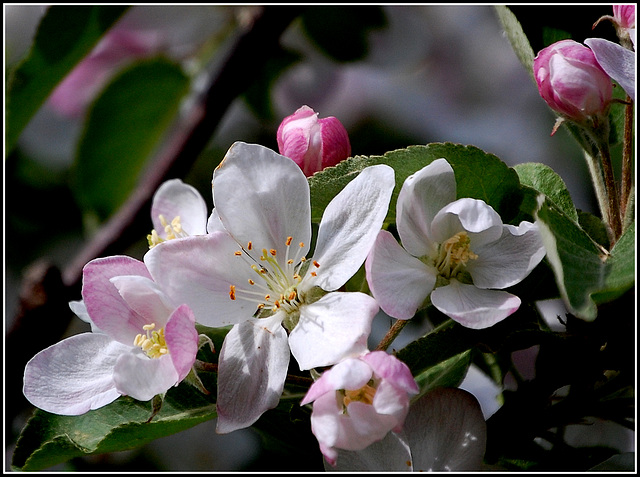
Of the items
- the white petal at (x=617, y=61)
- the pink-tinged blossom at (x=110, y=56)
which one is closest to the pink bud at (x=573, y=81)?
the white petal at (x=617, y=61)

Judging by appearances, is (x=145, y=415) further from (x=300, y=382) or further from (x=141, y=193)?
(x=141, y=193)

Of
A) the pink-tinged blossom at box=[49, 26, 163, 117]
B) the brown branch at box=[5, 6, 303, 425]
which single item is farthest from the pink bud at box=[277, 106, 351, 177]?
the pink-tinged blossom at box=[49, 26, 163, 117]

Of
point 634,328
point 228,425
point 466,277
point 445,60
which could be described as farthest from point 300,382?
point 445,60

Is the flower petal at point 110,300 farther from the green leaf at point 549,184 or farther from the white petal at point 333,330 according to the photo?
the green leaf at point 549,184

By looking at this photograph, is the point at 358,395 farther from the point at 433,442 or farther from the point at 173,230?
the point at 173,230

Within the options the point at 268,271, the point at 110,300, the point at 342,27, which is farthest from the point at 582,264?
the point at 342,27

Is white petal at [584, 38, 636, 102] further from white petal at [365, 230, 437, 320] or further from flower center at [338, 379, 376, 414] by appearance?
flower center at [338, 379, 376, 414]
